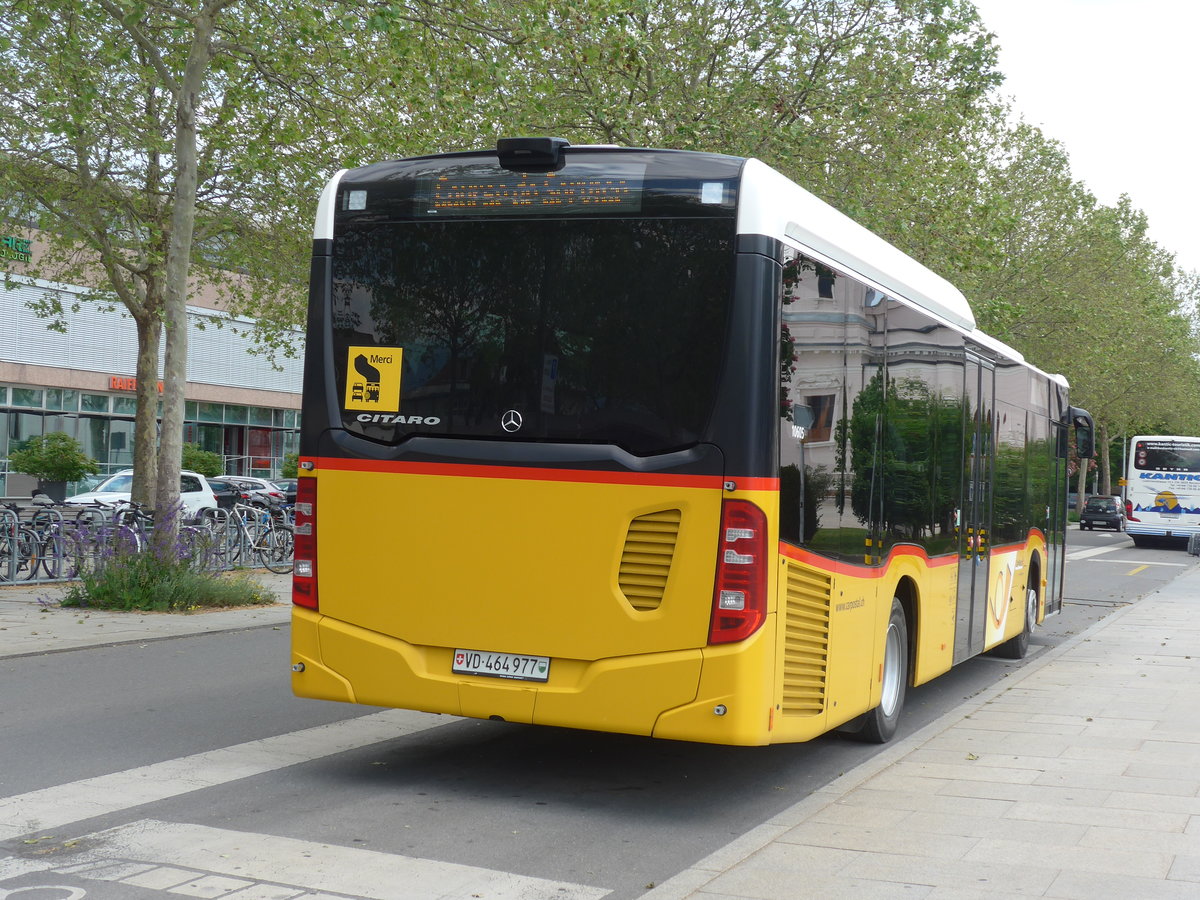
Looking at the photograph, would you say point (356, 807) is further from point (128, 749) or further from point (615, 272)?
point (615, 272)

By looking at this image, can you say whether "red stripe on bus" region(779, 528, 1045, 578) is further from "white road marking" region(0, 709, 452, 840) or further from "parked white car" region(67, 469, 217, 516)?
"parked white car" region(67, 469, 217, 516)

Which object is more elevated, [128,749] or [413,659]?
[413,659]

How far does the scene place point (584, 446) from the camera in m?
6.38

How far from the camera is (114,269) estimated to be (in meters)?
25.0

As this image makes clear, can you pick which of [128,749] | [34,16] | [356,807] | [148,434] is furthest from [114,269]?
[356,807]

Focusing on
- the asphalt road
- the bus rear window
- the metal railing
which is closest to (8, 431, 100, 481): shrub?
the metal railing

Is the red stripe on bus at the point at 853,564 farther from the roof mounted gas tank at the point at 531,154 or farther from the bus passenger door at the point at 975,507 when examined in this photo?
the roof mounted gas tank at the point at 531,154

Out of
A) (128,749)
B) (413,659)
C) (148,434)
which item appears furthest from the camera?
(148,434)

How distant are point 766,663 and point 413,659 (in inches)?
67.6

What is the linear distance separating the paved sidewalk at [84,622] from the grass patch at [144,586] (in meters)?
0.23

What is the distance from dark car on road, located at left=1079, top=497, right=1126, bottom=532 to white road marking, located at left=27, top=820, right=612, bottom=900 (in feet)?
184

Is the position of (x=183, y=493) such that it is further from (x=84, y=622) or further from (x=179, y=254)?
(x=84, y=622)

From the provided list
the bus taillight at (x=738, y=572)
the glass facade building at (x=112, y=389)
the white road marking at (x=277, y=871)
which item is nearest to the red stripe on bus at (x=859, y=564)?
the bus taillight at (x=738, y=572)

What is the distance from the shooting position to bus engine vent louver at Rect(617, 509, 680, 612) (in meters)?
6.26
